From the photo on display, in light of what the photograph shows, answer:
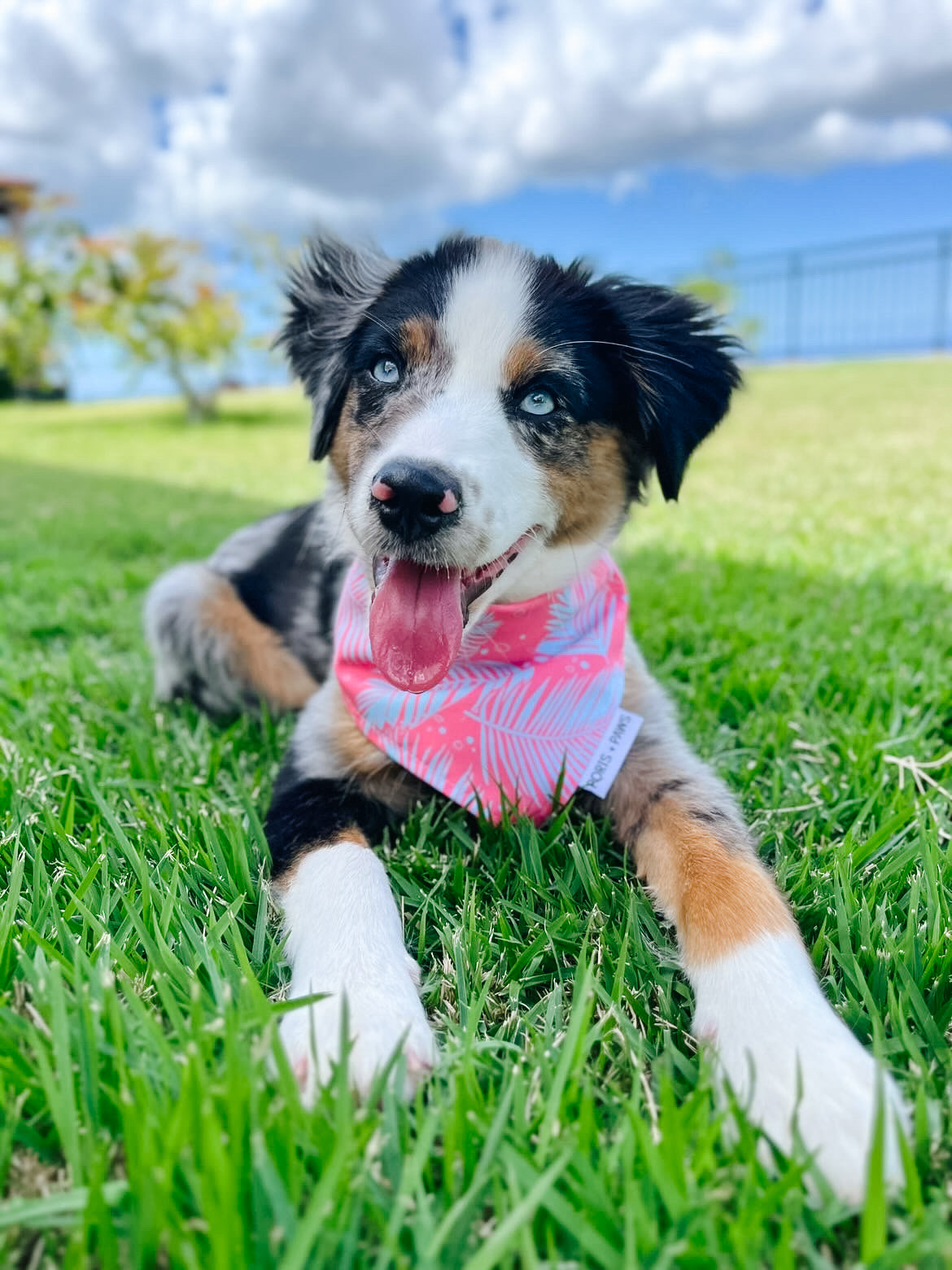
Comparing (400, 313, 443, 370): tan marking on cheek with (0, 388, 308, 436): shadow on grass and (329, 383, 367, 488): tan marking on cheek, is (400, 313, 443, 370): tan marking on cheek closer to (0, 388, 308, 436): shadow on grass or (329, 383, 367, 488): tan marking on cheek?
(329, 383, 367, 488): tan marking on cheek

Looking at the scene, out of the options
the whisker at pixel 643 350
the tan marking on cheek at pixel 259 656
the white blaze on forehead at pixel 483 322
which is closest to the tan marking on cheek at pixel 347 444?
the white blaze on forehead at pixel 483 322

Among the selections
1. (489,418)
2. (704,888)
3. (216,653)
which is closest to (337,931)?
(704,888)

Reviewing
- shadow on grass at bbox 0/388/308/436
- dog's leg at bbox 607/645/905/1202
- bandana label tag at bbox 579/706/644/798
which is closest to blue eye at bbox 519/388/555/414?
bandana label tag at bbox 579/706/644/798

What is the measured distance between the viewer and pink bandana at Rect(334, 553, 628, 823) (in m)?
2.44

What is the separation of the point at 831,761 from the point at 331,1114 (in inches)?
77.7

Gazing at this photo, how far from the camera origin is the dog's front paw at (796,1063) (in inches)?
52.2

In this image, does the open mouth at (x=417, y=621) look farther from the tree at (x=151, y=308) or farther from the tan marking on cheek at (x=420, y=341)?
the tree at (x=151, y=308)

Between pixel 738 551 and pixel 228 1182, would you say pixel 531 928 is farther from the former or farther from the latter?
pixel 738 551

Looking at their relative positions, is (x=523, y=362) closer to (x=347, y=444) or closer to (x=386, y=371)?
(x=386, y=371)

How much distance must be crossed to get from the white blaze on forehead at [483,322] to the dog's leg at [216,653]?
156 centimetres

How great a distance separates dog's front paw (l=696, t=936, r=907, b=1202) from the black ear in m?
1.50

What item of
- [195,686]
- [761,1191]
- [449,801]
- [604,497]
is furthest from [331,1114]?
[195,686]

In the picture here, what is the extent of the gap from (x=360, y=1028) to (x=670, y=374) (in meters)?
1.99

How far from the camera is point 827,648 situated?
3832mm
